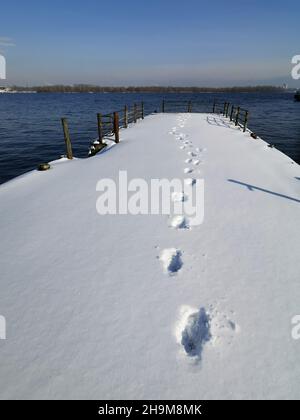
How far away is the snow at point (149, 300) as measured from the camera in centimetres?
196

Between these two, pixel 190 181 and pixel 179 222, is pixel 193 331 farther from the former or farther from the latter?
pixel 190 181

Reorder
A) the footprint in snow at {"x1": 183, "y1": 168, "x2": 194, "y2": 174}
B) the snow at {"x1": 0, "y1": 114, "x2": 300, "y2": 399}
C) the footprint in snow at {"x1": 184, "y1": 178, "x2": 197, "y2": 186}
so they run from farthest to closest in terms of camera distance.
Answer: the footprint in snow at {"x1": 183, "y1": 168, "x2": 194, "y2": 174} < the footprint in snow at {"x1": 184, "y1": 178, "x2": 197, "y2": 186} < the snow at {"x1": 0, "y1": 114, "x2": 300, "y2": 399}

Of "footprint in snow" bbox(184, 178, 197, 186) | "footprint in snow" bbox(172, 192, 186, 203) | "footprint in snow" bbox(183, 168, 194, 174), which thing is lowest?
"footprint in snow" bbox(172, 192, 186, 203)

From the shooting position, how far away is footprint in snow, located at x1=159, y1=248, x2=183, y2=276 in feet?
10.3

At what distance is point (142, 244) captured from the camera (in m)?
3.62

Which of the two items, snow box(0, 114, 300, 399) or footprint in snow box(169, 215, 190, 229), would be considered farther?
footprint in snow box(169, 215, 190, 229)

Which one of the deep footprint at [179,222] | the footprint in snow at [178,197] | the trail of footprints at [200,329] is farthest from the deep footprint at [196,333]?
the footprint in snow at [178,197]

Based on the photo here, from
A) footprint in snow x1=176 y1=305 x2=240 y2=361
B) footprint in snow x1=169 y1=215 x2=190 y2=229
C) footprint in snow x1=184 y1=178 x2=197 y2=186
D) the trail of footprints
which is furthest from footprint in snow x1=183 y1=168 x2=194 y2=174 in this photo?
footprint in snow x1=176 y1=305 x2=240 y2=361

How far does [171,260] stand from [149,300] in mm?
785

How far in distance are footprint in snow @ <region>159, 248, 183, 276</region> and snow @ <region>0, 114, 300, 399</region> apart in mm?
18

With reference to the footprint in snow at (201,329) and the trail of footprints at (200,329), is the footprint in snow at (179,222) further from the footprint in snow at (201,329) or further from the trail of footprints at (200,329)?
the footprint in snow at (201,329)

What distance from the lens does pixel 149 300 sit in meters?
2.67

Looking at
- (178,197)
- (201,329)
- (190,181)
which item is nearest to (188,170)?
(190,181)

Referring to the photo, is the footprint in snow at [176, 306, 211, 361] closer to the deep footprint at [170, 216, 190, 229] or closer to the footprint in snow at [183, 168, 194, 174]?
the deep footprint at [170, 216, 190, 229]
